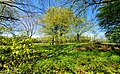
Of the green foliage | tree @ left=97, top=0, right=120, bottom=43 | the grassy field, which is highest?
tree @ left=97, top=0, right=120, bottom=43

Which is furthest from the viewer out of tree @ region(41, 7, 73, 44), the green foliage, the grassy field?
tree @ region(41, 7, 73, 44)

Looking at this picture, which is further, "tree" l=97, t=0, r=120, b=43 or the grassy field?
"tree" l=97, t=0, r=120, b=43

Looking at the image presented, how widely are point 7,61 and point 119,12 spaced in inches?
392

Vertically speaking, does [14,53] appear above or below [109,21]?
below

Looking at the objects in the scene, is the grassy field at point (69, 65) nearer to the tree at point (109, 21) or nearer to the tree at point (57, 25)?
the tree at point (109, 21)

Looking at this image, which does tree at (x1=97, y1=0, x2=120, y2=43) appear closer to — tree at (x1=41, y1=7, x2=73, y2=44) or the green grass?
the green grass

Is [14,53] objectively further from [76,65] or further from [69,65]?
[76,65]

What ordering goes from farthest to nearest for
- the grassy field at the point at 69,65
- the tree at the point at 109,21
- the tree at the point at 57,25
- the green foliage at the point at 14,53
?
the tree at the point at 57,25 < the tree at the point at 109,21 < the grassy field at the point at 69,65 < the green foliage at the point at 14,53

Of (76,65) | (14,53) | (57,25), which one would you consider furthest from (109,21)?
(57,25)

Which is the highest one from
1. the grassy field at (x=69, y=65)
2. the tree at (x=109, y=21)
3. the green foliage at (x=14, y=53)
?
the tree at (x=109, y=21)

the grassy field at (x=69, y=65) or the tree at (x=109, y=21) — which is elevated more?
the tree at (x=109, y=21)

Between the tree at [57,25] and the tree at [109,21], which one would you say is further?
the tree at [57,25]

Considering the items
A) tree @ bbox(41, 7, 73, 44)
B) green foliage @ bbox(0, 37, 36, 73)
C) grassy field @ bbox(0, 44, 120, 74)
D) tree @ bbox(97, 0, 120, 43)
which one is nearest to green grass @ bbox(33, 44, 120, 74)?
grassy field @ bbox(0, 44, 120, 74)

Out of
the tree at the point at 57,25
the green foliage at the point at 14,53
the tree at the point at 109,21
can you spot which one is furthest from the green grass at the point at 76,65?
the tree at the point at 57,25
